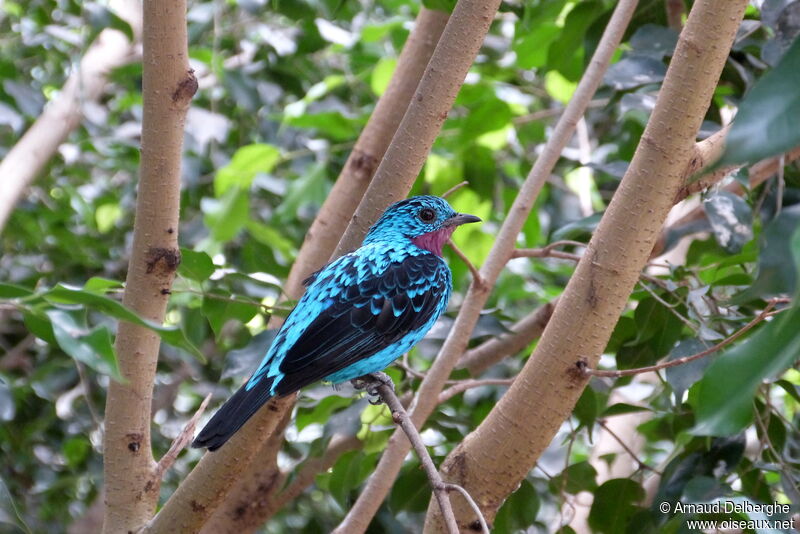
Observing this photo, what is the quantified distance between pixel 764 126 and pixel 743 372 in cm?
28

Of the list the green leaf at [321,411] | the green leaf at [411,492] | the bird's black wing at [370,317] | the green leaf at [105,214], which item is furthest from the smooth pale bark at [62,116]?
the green leaf at [411,492]

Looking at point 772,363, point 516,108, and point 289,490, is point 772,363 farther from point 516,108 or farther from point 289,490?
point 516,108

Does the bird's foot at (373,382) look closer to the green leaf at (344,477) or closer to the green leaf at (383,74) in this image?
the green leaf at (344,477)

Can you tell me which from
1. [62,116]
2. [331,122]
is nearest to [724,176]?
[331,122]

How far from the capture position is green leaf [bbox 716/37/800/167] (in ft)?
3.03

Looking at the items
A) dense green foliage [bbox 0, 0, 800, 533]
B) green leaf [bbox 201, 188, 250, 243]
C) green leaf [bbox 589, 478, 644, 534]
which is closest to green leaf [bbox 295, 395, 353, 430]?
dense green foliage [bbox 0, 0, 800, 533]

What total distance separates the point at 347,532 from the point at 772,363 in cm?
177

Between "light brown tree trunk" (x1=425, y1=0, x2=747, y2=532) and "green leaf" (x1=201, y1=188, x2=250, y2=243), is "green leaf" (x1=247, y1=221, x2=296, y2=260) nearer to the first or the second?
"green leaf" (x1=201, y1=188, x2=250, y2=243)

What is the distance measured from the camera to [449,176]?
4219 mm

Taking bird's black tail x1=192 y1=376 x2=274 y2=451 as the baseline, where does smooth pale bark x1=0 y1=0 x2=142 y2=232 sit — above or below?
above

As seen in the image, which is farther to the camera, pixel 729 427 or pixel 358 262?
pixel 358 262

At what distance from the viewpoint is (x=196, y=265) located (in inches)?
103

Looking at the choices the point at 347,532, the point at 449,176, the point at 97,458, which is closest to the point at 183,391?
the point at 97,458

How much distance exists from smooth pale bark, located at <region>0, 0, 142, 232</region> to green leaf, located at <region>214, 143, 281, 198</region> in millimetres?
668
